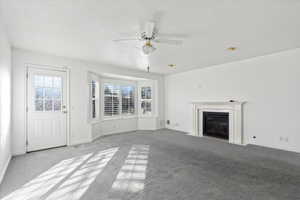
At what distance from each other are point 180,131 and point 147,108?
1.71 metres

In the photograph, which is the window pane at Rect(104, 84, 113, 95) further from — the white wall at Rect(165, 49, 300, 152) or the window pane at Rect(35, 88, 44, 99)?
the white wall at Rect(165, 49, 300, 152)

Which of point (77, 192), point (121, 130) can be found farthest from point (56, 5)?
point (121, 130)

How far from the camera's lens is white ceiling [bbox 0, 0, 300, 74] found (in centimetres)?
193

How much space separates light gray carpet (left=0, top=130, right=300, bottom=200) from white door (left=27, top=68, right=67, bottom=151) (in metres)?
0.37

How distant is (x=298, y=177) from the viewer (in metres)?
2.32

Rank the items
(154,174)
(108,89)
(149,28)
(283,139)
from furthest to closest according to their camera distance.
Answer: (108,89) → (283,139) → (154,174) → (149,28)

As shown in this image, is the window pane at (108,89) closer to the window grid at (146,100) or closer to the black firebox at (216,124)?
the window grid at (146,100)

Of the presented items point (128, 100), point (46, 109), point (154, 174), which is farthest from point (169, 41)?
point (128, 100)

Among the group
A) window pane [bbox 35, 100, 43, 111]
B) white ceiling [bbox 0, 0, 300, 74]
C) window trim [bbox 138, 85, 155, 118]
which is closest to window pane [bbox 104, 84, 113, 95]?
window trim [bbox 138, 85, 155, 118]

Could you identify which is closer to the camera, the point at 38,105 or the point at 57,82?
the point at 38,105

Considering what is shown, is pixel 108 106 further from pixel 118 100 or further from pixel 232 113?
pixel 232 113

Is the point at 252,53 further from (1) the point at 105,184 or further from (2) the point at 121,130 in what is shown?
(2) the point at 121,130

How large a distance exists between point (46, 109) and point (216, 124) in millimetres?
5076

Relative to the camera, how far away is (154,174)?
244cm
